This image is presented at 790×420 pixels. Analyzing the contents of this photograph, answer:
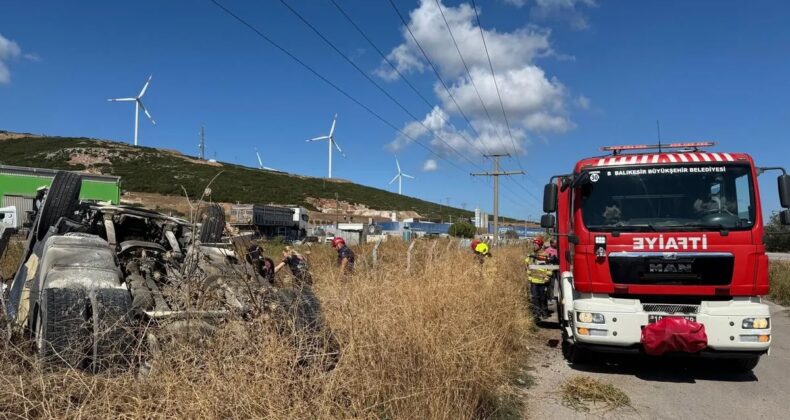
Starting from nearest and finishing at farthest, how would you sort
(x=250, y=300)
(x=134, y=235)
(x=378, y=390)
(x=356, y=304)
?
(x=378, y=390), (x=250, y=300), (x=356, y=304), (x=134, y=235)

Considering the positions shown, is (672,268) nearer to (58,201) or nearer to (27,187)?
(58,201)

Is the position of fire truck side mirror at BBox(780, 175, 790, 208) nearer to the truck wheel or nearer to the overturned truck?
the truck wheel

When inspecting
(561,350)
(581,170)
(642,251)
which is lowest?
(561,350)

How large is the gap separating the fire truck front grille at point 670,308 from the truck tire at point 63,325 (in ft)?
18.8

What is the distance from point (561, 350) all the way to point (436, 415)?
5025mm

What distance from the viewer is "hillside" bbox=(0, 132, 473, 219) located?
69125mm

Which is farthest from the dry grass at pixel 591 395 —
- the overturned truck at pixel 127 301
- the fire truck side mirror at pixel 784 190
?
the fire truck side mirror at pixel 784 190

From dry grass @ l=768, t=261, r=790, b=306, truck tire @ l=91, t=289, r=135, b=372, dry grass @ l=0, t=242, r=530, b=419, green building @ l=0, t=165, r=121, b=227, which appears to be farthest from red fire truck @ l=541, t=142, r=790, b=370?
green building @ l=0, t=165, r=121, b=227

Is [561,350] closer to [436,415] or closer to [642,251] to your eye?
[642,251]

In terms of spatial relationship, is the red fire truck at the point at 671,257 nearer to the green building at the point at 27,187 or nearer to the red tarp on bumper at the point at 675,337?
the red tarp on bumper at the point at 675,337

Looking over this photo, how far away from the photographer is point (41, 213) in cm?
677

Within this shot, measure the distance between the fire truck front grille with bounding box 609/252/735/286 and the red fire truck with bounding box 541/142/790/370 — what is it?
11 millimetres

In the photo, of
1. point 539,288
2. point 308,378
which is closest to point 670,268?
point 539,288

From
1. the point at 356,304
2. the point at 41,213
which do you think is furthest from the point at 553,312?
the point at 41,213
